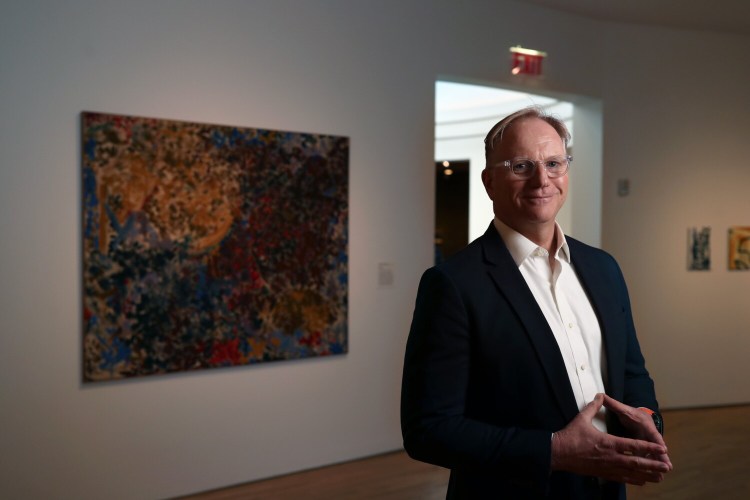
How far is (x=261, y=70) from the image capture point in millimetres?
4504

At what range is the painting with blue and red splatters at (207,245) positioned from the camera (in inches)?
155

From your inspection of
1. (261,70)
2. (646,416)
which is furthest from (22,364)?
(646,416)

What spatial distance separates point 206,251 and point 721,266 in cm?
527

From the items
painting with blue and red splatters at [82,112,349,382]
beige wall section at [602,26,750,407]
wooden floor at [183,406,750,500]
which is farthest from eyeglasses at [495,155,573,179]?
beige wall section at [602,26,750,407]

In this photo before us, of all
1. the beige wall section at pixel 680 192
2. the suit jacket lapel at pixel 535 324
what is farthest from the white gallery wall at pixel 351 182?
the suit jacket lapel at pixel 535 324

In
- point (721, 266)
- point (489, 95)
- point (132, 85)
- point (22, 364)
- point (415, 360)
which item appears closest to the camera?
point (415, 360)

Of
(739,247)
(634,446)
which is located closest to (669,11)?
(739,247)

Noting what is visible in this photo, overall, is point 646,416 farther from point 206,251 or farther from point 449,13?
point 449,13

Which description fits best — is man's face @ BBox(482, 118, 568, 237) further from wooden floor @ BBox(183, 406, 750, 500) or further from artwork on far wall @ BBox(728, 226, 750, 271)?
artwork on far wall @ BBox(728, 226, 750, 271)

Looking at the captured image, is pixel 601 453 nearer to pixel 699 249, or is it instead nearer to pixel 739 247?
pixel 699 249

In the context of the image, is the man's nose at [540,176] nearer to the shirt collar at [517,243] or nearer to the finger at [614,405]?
the shirt collar at [517,243]

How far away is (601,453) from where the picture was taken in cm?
147

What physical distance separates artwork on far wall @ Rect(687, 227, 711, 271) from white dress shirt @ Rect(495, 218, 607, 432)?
5.49m

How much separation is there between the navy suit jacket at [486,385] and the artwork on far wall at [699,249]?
557 centimetres
